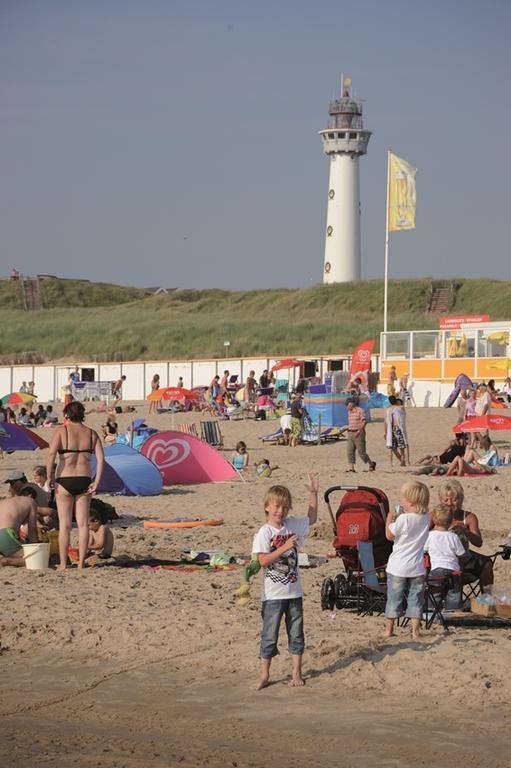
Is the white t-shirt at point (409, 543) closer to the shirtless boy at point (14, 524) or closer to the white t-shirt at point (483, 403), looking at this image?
the shirtless boy at point (14, 524)

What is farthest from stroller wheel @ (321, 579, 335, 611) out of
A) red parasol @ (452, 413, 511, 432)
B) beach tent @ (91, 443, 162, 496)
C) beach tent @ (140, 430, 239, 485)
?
red parasol @ (452, 413, 511, 432)

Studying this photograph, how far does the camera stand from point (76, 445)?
30.8 ft

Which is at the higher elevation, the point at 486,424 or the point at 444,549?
the point at 486,424

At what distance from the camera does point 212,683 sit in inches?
261

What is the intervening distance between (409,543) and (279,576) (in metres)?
1.14

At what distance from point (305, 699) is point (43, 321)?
219 feet

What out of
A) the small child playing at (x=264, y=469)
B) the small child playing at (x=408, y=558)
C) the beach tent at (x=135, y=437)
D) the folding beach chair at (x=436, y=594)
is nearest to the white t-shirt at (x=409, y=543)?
the small child playing at (x=408, y=558)

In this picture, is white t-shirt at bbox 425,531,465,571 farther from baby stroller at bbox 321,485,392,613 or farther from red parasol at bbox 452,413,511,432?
red parasol at bbox 452,413,511,432

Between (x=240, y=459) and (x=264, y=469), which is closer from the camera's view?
(x=264, y=469)

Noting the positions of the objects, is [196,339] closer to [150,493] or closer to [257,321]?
[257,321]

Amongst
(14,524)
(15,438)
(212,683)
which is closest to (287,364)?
(15,438)

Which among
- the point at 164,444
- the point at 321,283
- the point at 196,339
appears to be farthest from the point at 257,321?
the point at 164,444

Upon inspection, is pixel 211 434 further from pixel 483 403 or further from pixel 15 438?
pixel 15 438

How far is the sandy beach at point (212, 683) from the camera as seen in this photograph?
218 inches
